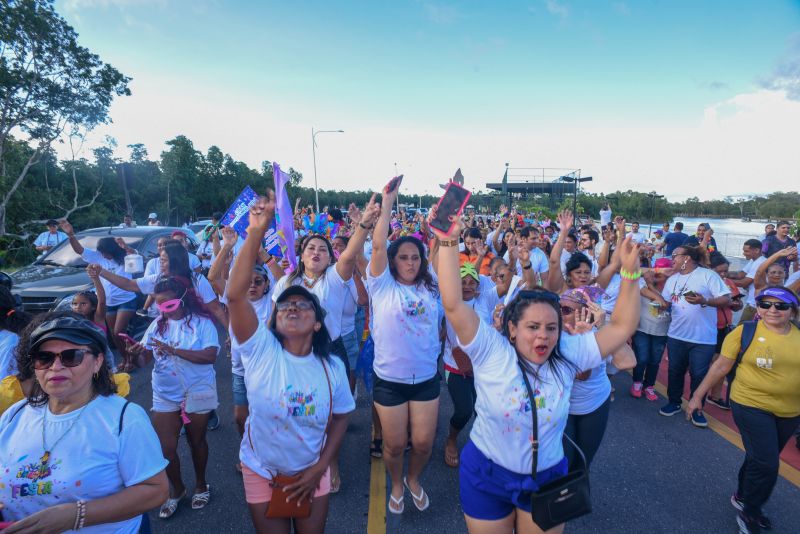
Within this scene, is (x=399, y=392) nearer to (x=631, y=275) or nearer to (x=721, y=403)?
(x=631, y=275)

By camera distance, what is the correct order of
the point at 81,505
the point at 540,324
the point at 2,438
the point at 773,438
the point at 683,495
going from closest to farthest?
the point at 81,505
the point at 2,438
the point at 540,324
the point at 773,438
the point at 683,495

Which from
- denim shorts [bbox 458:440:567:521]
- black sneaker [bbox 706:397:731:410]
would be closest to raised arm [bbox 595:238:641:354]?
denim shorts [bbox 458:440:567:521]

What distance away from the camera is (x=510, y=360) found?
84.7 inches

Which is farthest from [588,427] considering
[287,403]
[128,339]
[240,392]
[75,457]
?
[128,339]

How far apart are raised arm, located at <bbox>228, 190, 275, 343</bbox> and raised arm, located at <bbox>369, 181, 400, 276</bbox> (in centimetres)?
109

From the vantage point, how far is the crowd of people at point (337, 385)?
1.68 metres

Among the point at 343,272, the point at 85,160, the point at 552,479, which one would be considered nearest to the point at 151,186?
the point at 85,160

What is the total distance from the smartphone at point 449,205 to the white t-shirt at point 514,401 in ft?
1.87

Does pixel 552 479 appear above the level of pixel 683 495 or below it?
above

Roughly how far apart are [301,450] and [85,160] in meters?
33.8

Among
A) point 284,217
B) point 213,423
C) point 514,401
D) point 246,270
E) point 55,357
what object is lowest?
point 213,423

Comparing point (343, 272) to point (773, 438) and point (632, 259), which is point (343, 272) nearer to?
point (632, 259)

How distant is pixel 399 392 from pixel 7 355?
96.3 inches

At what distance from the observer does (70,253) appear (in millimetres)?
7641
